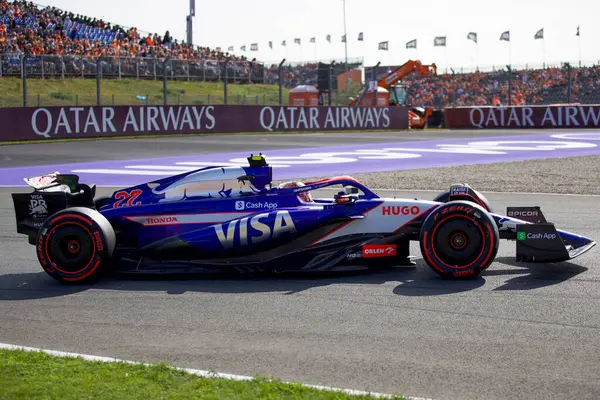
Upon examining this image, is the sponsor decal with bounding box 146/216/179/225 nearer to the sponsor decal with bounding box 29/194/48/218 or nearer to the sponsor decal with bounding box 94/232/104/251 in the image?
the sponsor decal with bounding box 94/232/104/251

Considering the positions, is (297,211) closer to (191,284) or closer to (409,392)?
(191,284)

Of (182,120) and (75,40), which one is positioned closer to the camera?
(182,120)

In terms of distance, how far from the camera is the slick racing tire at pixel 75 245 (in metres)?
7.93

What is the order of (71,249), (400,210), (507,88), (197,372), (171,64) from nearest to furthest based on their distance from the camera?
(197,372)
(71,249)
(400,210)
(171,64)
(507,88)

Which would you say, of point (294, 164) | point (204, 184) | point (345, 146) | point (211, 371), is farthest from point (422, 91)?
point (211, 371)

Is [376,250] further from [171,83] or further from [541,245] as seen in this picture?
[171,83]

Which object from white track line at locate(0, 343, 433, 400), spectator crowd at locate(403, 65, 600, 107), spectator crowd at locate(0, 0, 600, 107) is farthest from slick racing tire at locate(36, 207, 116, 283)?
spectator crowd at locate(403, 65, 600, 107)

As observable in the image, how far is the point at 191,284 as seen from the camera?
784 cm

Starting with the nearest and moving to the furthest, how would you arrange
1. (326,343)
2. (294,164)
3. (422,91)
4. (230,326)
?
(326,343) → (230,326) → (294,164) → (422,91)

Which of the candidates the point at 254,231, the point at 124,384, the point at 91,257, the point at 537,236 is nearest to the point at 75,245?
the point at 91,257

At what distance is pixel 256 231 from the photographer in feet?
26.5

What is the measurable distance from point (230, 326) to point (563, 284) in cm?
309

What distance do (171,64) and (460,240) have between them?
92.9ft

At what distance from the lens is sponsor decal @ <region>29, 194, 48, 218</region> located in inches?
339
